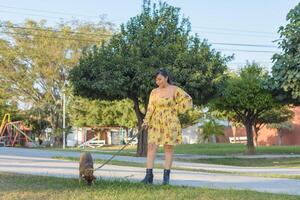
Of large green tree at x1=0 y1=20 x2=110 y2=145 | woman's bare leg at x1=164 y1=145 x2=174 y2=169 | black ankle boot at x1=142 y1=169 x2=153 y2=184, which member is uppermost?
large green tree at x1=0 y1=20 x2=110 y2=145

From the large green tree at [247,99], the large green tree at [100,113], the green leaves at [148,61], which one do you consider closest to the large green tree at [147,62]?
the green leaves at [148,61]

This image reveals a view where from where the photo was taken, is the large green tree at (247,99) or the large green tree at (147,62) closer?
the large green tree at (147,62)

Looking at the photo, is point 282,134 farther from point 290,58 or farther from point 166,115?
point 166,115

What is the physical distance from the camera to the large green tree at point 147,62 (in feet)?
70.7

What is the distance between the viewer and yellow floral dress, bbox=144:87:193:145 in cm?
903

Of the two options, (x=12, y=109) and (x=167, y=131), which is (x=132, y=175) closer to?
(x=167, y=131)

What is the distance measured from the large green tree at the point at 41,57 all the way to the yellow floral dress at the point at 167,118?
126 ft

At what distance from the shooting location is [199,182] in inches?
391

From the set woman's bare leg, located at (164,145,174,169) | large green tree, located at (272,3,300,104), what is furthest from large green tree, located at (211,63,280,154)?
woman's bare leg, located at (164,145,174,169)

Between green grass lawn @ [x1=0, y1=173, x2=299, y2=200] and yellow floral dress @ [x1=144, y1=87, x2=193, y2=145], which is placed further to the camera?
yellow floral dress @ [x1=144, y1=87, x2=193, y2=145]

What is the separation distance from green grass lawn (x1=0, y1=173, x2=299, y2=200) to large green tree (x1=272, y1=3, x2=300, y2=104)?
46.2ft

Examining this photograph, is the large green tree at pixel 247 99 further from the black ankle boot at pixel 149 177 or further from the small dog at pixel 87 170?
the small dog at pixel 87 170

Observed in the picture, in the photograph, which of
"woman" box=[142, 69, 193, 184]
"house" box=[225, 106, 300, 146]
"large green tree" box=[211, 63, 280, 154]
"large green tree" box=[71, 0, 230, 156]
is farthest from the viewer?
"house" box=[225, 106, 300, 146]

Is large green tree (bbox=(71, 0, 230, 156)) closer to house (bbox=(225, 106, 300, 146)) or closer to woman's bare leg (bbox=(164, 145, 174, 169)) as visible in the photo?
woman's bare leg (bbox=(164, 145, 174, 169))
